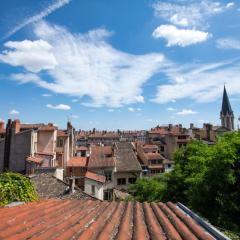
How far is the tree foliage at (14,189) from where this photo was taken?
26.1ft

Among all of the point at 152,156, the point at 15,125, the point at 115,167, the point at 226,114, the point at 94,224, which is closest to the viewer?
the point at 94,224

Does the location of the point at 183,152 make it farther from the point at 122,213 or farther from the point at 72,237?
the point at 72,237

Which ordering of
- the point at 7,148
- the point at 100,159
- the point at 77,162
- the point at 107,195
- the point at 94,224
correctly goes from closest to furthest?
the point at 94,224 → the point at 7,148 → the point at 107,195 → the point at 77,162 → the point at 100,159

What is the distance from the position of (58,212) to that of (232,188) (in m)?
13.9

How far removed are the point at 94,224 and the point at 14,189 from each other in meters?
4.02

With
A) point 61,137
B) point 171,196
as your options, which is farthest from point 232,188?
point 61,137

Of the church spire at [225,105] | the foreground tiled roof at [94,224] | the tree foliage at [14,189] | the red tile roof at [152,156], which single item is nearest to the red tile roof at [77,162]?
the red tile roof at [152,156]

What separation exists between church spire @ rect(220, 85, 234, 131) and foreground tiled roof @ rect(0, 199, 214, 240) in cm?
12013

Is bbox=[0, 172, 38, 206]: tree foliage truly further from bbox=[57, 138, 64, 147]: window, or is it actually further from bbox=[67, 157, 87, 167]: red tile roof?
bbox=[67, 157, 87, 167]: red tile roof

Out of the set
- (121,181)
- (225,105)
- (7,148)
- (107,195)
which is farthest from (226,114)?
(7,148)

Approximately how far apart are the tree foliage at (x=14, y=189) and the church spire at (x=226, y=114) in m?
119

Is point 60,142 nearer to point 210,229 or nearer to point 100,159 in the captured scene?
point 100,159

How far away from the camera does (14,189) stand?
830 centimetres

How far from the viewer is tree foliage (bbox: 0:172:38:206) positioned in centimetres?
796
